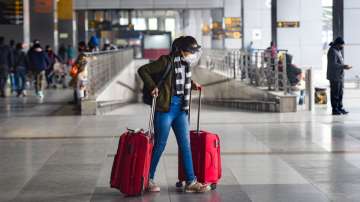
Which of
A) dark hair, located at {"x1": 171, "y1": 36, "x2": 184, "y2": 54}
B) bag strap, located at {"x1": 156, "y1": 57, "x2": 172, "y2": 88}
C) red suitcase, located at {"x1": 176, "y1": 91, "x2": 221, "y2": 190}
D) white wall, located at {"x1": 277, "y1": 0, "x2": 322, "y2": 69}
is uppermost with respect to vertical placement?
white wall, located at {"x1": 277, "y1": 0, "x2": 322, "y2": 69}

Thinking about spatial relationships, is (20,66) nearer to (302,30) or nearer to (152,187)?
(302,30)

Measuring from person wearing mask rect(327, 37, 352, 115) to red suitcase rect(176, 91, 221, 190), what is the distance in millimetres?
10119

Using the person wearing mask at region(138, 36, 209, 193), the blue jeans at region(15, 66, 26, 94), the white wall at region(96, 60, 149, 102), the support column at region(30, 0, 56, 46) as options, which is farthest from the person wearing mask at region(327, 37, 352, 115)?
the support column at region(30, 0, 56, 46)

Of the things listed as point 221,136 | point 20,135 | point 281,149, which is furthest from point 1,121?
point 281,149

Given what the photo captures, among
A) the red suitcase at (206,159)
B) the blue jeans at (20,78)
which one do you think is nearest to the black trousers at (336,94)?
the red suitcase at (206,159)

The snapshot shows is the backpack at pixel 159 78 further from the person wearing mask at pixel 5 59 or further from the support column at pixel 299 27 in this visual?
the support column at pixel 299 27

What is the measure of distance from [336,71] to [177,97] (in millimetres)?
10395

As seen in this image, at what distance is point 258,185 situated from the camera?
10.1 m

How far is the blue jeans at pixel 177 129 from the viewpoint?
31.3ft

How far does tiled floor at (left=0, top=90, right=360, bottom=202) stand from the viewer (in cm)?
962

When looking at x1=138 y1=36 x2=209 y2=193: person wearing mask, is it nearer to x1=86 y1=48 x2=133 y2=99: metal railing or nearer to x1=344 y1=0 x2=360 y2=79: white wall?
x1=86 y1=48 x2=133 y2=99: metal railing

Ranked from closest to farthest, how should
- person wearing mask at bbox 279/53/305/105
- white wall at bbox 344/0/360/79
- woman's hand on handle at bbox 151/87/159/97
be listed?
woman's hand on handle at bbox 151/87/159/97 → person wearing mask at bbox 279/53/305/105 → white wall at bbox 344/0/360/79

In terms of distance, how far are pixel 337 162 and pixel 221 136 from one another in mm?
3704

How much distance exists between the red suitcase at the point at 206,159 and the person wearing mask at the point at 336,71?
33.2 feet
